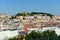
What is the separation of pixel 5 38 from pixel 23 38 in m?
1.60

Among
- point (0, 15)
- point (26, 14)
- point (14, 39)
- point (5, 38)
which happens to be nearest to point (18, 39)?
point (14, 39)

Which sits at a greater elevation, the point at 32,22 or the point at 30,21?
the point at 32,22

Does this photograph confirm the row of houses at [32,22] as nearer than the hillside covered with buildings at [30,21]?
Result: No

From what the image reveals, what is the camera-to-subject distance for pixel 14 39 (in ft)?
63.5

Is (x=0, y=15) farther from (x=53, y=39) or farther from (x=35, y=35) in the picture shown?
(x=53, y=39)

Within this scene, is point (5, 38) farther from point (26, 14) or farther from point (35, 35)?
point (26, 14)

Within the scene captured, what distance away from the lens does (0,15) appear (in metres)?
74.2

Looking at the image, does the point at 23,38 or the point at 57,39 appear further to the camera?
the point at 23,38

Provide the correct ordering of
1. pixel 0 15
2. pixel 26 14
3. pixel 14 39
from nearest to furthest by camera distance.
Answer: pixel 14 39 < pixel 26 14 < pixel 0 15

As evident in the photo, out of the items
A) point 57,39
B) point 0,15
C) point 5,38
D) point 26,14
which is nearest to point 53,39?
point 57,39

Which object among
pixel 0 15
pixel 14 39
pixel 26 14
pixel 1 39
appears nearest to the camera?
pixel 14 39

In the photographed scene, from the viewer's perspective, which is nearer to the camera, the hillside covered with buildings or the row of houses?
the hillside covered with buildings

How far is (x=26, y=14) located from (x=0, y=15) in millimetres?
8373

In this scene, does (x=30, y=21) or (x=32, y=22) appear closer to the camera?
(x=32, y=22)
